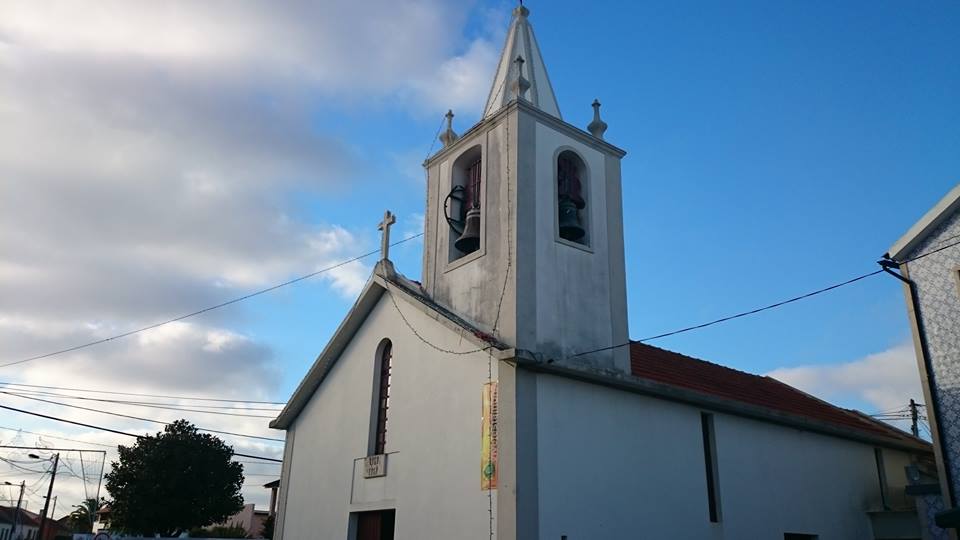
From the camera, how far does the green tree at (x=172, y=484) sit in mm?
27453

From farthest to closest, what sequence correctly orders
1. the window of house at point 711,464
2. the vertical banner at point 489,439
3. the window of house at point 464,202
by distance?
1. the window of house at point 464,202
2. the window of house at point 711,464
3. the vertical banner at point 489,439

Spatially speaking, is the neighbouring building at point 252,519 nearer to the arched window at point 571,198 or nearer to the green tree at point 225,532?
the green tree at point 225,532

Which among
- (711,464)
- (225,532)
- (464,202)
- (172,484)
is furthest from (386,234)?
(225,532)

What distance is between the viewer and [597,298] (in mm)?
14492

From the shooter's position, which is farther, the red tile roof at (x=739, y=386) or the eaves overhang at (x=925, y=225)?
the red tile roof at (x=739, y=386)

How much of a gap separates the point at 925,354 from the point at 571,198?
6.73 metres

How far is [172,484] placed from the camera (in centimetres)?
2777

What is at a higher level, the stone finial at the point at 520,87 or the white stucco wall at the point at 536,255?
the stone finial at the point at 520,87

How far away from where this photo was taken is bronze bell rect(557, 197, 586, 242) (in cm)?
1481

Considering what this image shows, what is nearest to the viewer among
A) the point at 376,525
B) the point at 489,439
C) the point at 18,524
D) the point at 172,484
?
the point at 489,439

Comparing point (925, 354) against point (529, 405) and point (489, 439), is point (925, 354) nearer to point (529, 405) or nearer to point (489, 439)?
point (529, 405)

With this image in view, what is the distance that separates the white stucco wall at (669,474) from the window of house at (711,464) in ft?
0.46

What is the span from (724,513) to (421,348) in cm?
648

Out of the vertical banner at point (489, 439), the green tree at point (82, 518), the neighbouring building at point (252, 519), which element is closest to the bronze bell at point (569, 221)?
the vertical banner at point (489, 439)
